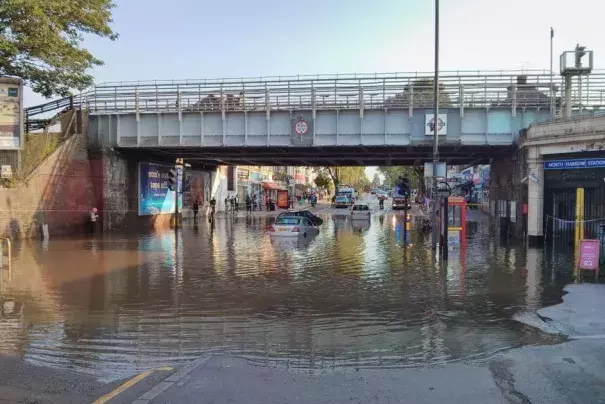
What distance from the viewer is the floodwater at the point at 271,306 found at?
7.08 metres

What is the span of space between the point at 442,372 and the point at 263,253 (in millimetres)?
13268

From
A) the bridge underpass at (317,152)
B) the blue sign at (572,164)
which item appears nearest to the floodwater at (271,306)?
the blue sign at (572,164)

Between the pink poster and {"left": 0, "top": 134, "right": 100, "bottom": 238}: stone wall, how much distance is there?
76.0 ft

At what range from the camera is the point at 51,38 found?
25.1 metres

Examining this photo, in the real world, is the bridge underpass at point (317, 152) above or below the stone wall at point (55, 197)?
above

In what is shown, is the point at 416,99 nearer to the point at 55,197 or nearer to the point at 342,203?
the point at 55,197

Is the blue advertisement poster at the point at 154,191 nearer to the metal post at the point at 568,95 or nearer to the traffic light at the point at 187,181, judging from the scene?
the traffic light at the point at 187,181

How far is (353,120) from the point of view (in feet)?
95.1

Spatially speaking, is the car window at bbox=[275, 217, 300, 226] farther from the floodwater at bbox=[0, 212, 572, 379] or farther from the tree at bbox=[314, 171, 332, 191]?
the tree at bbox=[314, 171, 332, 191]

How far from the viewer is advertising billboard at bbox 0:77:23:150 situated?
75.6ft

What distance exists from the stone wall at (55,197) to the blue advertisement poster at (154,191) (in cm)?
465

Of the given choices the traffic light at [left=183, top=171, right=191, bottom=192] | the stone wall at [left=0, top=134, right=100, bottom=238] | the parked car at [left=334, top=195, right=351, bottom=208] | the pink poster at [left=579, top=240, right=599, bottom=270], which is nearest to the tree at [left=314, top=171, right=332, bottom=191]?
the parked car at [left=334, top=195, right=351, bottom=208]

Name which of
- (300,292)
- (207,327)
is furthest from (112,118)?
(207,327)

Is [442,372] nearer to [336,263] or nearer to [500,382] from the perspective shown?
[500,382]
